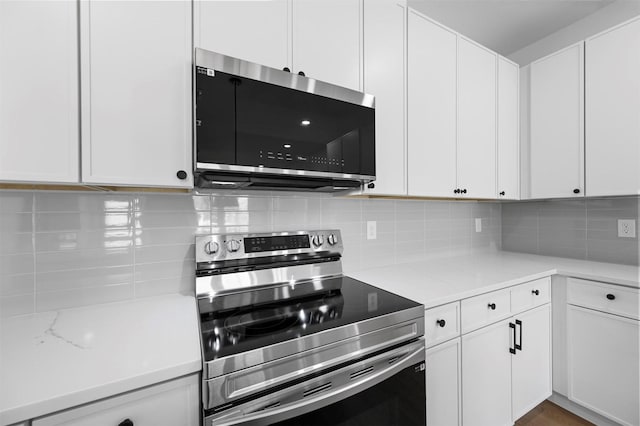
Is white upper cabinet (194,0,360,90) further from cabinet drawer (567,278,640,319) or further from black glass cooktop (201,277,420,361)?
cabinet drawer (567,278,640,319)

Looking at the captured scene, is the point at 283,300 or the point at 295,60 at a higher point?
the point at 295,60

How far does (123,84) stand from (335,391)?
48.5 inches

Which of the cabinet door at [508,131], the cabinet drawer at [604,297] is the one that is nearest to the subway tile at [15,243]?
the cabinet door at [508,131]

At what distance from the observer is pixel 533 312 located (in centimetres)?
170

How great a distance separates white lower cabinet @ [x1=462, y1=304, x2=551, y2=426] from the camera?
1398mm

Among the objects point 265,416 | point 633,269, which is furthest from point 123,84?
point 633,269

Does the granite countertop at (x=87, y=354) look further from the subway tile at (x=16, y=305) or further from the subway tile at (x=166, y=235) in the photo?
the subway tile at (x=166, y=235)

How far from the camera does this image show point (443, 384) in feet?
4.23

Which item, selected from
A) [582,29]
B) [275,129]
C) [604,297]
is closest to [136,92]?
[275,129]

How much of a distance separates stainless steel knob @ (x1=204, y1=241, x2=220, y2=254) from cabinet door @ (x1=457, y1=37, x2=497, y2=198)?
1.50m

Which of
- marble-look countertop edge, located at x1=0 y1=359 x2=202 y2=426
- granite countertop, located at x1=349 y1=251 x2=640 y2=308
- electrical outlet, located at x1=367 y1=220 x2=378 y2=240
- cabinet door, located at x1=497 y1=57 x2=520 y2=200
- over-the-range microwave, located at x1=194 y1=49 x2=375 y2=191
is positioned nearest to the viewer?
marble-look countertop edge, located at x1=0 y1=359 x2=202 y2=426

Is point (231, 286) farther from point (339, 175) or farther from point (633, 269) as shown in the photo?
point (633, 269)

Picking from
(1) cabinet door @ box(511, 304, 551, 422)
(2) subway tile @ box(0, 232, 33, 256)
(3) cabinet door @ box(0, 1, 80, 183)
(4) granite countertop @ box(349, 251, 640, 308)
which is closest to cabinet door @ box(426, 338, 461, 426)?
(4) granite countertop @ box(349, 251, 640, 308)

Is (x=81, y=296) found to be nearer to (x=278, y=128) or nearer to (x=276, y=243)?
(x=276, y=243)
